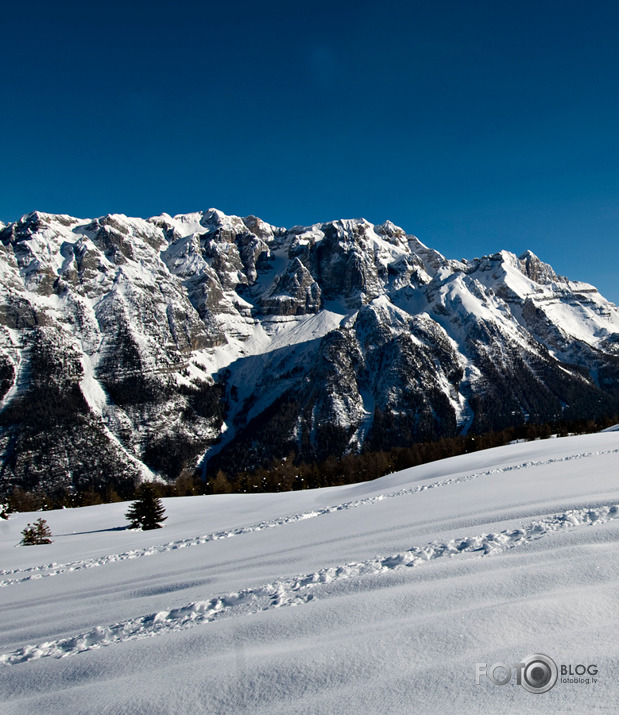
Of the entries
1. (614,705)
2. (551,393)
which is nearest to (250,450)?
(551,393)

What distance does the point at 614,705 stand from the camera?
3090mm

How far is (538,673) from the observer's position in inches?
145

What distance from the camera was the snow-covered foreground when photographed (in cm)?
379

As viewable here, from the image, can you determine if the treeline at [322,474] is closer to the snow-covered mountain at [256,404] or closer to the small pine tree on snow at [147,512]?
the small pine tree on snow at [147,512]

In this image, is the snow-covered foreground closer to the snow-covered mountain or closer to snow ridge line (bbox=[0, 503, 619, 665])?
snow ridge line (bbox=[0, 503, 619, 665])

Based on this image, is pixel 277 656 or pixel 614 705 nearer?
pixel 614 705

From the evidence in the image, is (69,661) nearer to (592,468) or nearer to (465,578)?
(465,578)

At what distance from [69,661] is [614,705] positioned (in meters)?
6.10

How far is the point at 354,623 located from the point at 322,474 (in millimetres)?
72023

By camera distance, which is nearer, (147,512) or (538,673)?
(538,673)

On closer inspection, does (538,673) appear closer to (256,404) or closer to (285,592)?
(285,592)

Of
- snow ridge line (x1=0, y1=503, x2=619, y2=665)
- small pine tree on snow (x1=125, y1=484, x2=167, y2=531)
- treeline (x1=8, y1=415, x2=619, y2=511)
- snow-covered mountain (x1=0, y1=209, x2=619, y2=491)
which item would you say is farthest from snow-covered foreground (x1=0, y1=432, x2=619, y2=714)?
snow-covered mountain (x1=0, y1=209, x2=619, y2=491)

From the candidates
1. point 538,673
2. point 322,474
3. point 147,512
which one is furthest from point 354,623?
point 322,474

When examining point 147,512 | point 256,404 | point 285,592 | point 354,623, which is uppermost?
point 256,404
